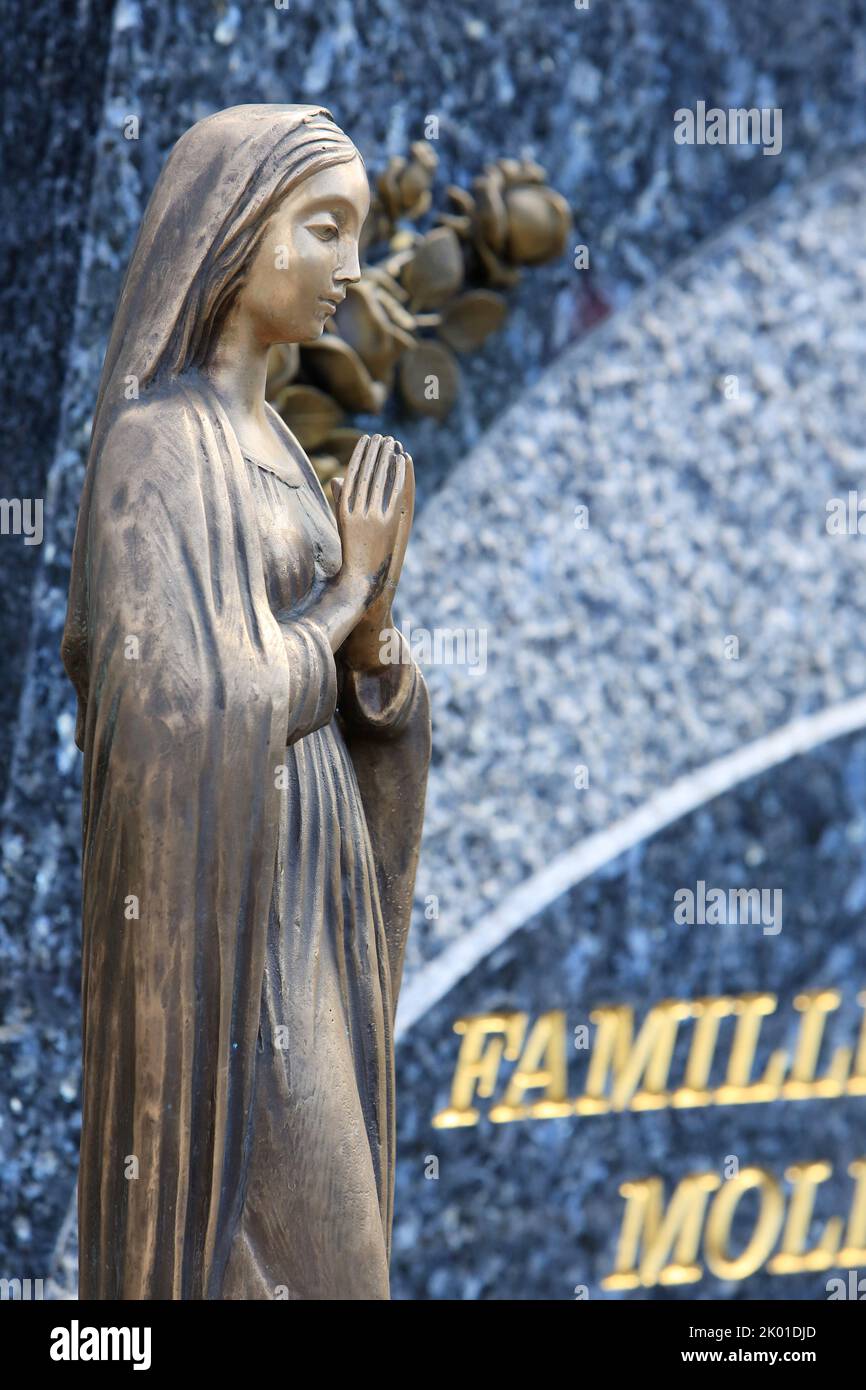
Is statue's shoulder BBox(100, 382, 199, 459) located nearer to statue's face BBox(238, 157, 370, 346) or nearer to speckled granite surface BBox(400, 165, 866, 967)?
statue's face BBox(238, 157, 370, 346)

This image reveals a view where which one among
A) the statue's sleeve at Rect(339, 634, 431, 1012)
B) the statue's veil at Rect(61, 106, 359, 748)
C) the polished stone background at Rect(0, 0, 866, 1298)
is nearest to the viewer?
the statue's veil at Rect(61, 106, 359, 748)

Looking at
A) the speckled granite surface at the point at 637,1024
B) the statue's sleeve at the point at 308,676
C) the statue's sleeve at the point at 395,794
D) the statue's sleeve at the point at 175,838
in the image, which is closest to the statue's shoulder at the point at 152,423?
the statue's sleeve at the point at 175,838

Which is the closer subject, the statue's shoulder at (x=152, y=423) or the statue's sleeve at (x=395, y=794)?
the statue's shoulder at (x=152, y=423)

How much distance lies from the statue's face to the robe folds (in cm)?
13

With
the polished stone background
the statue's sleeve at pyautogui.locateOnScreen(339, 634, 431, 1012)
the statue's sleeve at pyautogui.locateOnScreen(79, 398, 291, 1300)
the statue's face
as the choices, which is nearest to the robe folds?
the statue's sleeve at pyautogui.locateOnScreen(79, 398, 291, 1300)

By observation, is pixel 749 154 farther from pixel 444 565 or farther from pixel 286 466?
pixel 286 466

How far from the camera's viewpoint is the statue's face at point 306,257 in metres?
2.71

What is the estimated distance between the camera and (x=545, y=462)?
16.0 feet

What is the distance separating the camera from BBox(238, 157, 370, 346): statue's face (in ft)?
8.87

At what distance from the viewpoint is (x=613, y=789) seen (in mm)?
4945

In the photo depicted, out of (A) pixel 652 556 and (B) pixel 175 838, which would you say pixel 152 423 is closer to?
(B) pixel 175 838

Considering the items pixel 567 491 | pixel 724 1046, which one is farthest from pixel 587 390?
pixel 724 1046

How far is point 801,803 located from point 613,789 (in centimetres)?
51

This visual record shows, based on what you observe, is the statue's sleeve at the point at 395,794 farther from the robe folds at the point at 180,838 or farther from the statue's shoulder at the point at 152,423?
the statue's shoulder at the point at 152,423
